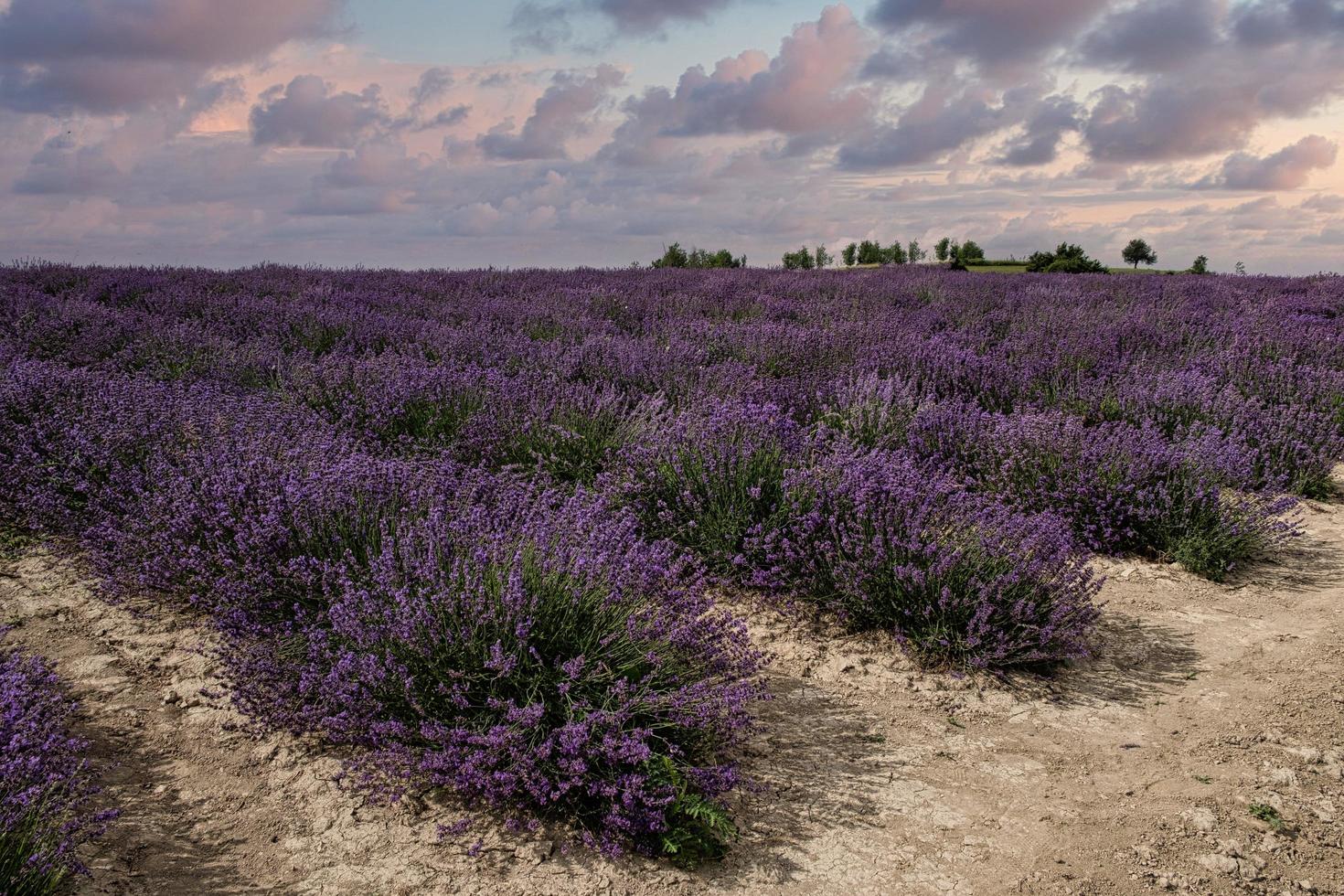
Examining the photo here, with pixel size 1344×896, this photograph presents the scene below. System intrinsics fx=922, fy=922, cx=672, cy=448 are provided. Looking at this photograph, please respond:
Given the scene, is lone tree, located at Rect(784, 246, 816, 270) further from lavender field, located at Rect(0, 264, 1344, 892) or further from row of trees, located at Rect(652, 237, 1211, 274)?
lavender field, located at Rect(0, 264, 1344, 892)

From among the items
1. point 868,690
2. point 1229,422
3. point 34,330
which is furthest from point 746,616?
point 34,330

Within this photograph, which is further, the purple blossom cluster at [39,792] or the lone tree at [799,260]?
the lone tree at [799,260]

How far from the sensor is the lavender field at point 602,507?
2.51 m

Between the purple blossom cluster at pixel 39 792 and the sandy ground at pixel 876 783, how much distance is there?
0.10 meters

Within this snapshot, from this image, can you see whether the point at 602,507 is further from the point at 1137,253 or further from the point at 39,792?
the point at 1137,253

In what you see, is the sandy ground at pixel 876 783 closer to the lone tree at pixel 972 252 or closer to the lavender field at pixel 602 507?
the lavender field at pixel 602 507

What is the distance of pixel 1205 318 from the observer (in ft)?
31.0

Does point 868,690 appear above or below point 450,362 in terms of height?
below

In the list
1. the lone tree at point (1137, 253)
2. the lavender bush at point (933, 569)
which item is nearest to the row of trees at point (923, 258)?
the lone tree at point (1137, 253)

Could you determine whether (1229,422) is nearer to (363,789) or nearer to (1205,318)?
(1205,318)

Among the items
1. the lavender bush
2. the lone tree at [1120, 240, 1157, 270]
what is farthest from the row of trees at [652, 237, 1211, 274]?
the lavender bush

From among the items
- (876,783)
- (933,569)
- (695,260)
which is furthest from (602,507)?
(695,260)

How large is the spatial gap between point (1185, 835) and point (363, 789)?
2.21 meters

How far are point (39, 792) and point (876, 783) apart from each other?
2.07 metres
